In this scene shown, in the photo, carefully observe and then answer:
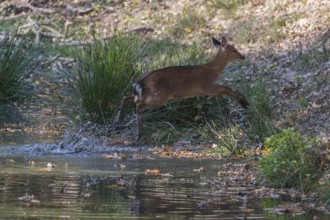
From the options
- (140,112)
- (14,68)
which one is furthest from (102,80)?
(14,68)

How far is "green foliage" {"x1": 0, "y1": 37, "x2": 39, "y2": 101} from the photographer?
630 inches

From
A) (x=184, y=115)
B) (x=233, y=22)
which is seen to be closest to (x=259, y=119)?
(x=184, y=115)

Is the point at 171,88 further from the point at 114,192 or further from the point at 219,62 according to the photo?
the point at 114,192

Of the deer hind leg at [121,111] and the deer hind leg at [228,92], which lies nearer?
the deer hind leg at [121,111]

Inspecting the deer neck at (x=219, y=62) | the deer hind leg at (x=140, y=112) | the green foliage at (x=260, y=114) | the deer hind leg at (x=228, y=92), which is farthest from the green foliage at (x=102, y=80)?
the green foliage at (x=260, y=114)

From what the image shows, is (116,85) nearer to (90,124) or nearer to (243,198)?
(90,124)

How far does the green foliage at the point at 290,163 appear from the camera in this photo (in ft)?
28.2

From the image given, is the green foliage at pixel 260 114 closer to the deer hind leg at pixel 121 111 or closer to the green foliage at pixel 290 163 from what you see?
the deer hind leg at pixel 121 111

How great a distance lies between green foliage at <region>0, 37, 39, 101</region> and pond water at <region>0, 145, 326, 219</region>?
16.2 feet

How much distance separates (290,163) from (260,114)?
11.3 feet

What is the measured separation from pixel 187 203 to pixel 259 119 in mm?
3938

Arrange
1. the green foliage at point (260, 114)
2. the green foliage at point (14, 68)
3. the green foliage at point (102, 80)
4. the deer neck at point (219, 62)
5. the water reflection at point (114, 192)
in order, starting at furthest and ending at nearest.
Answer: the green foliage at point (14, 68), the deer neck at point (219, 62), the green foliage at point (102, 80), the green foliage at point (260, 114), the water reflection at point (114, 192)

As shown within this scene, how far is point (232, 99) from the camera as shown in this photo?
14211mm

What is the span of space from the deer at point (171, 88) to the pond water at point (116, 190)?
1530 millimetres
